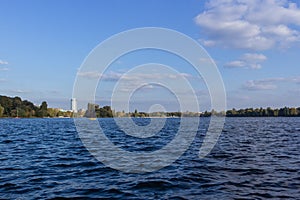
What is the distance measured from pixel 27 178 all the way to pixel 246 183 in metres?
11.7

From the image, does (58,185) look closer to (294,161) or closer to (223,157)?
(223,157)

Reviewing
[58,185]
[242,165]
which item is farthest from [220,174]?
[58,185]

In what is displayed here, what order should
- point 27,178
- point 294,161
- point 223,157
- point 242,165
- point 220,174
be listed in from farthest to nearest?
point 223,157 < point 294,161 < point 242,165 < point 220,174 < point 27,178

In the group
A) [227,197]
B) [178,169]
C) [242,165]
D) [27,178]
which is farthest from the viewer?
[242,165]

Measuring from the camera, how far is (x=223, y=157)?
87.8 feet

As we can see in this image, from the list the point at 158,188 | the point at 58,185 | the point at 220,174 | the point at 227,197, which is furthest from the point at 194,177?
the point at 58,185

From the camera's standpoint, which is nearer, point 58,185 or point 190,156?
point 58,185

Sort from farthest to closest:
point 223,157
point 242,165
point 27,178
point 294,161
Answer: point 223,157 < point 294,161 < point 242,165 < point 27,178

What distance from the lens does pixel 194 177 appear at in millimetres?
18641

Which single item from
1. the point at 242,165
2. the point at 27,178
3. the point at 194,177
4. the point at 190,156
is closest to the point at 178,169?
the point at 194,177

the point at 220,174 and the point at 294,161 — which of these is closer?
the point at 220,174

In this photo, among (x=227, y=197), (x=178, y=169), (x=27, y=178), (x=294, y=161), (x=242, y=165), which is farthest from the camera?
(x=294, y=161)

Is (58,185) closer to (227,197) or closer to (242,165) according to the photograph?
(227,197)

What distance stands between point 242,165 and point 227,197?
883 cm
